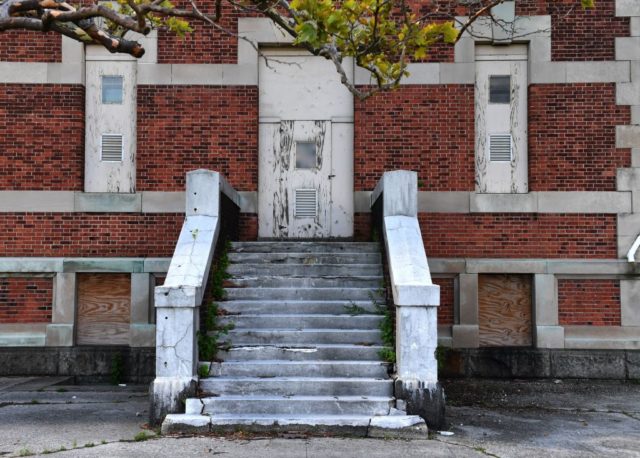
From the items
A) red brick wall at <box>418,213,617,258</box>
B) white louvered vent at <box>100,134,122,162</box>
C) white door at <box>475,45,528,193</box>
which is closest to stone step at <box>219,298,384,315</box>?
red brick wall at <box>418,213,617,258</box>

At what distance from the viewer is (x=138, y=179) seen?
10453 mm

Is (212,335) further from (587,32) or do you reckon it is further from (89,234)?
(587,32)

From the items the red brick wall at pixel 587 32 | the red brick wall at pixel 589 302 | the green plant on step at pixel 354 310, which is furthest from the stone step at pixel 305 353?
the red brick wall at pixel 587 32

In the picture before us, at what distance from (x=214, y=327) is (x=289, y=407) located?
1564mm

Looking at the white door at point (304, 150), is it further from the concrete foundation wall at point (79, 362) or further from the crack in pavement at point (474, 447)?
the crack in pavement at point (474, 447)

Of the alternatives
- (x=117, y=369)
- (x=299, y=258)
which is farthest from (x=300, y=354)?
(x=117, y=369)

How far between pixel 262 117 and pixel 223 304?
3.96 m

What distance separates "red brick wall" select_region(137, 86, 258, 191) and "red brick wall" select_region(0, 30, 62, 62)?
149 centimetres

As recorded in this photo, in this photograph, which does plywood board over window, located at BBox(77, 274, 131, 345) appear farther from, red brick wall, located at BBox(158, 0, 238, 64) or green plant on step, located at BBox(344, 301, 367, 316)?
green plant on step, located at BBox(344, 301, 367, 316)

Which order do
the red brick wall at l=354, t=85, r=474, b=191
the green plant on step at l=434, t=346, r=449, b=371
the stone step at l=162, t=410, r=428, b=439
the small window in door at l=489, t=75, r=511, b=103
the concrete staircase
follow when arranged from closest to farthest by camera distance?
the stone step at l=162, t=410, r=428, b=439
the concrete staircase
the green plant on step at l=434, t=346, r=449, b=371
the red brick wall at l=354, t=85, r=474, b=191
the small window in door at l=489, t=75, r=511, b=103

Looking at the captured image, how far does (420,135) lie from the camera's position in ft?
34.3

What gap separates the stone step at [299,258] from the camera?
9.02 metres

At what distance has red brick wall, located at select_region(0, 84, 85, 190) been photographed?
33.8 ft

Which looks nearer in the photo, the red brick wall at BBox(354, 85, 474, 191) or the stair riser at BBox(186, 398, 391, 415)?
the stair riser at BBox(186, 398, 391, 415)
